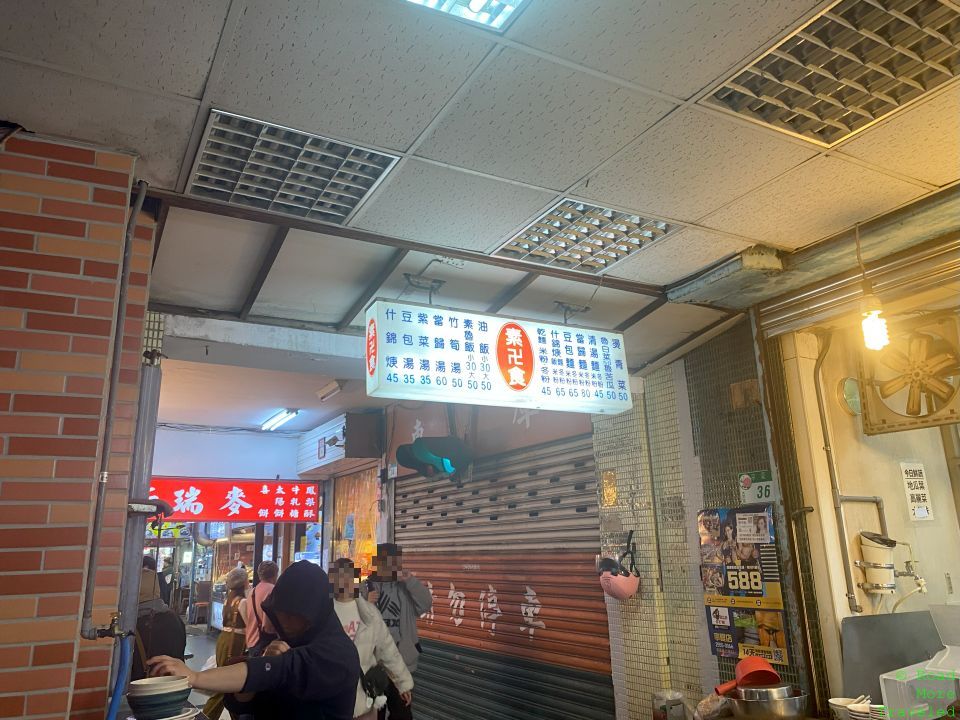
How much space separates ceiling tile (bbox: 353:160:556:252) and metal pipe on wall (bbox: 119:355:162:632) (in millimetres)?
1283

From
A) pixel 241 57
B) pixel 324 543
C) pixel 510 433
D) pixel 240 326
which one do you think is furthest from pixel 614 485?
pixel 324 543

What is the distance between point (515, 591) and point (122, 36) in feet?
18.3

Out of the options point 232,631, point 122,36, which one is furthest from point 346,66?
point 232,631

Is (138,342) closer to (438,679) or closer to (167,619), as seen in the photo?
(167,619)

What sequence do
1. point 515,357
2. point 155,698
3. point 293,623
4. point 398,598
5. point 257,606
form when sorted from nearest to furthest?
point 155,698, point 293,623, point 515,357, point 398,598, point 257,606

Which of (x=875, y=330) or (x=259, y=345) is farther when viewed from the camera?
(x=259, y=345)

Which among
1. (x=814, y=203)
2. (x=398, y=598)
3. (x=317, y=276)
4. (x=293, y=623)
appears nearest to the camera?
(x=293, y=623)

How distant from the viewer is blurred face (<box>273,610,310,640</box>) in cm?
288

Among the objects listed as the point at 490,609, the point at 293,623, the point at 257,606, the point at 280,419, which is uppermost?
the point at 280,419

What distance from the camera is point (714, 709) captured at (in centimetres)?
368

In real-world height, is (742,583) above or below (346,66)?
below

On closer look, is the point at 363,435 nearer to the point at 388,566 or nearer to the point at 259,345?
the point at 388,566

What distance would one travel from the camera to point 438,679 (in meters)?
7.42

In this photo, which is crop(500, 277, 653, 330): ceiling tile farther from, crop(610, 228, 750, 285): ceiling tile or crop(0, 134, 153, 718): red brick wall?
crop(0, 134, 153, 718): red brick wall
